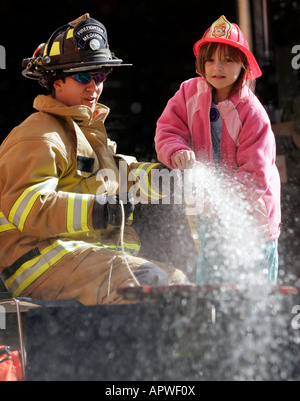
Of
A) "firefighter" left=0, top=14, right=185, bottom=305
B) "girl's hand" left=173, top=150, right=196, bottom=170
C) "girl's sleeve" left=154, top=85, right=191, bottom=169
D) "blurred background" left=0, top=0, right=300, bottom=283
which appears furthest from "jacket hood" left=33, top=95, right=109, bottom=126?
"blurred background" left=0, top=0, right=300, bottom=283

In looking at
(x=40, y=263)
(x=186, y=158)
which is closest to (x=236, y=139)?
(x=186, y=158)

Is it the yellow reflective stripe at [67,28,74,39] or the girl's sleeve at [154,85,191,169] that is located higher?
the yellow reflective stripe at [67,28,74,39]

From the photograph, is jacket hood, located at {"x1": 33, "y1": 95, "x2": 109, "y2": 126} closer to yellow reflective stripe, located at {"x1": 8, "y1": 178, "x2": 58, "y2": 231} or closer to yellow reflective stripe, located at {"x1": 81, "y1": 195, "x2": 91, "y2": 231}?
yellow reflective stripe, located at {"x1": 8, "y1": 178, "x2": 58, "y2": 231}

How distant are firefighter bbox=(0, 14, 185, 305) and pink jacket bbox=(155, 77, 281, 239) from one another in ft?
1.10

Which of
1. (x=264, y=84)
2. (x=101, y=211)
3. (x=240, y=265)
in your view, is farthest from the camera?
(x=264, y=84)

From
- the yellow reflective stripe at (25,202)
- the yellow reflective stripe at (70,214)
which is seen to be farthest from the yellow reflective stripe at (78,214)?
the yellow reflective stripe at (25,202)

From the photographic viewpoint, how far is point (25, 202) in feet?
8.82

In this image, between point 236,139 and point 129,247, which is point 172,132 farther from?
point 129,247

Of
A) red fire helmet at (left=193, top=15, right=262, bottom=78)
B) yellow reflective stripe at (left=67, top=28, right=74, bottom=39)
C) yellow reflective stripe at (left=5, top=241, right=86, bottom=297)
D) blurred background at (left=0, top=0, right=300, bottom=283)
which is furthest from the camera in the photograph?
blurred background at (left=0, top=0, right=300, bottom=283)

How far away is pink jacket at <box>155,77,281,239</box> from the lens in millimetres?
2871
